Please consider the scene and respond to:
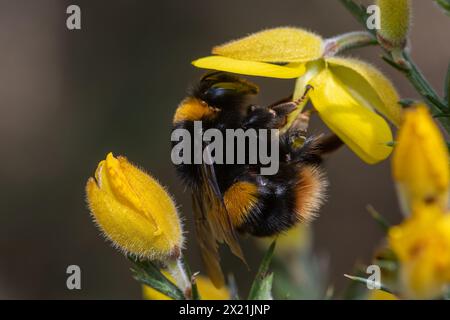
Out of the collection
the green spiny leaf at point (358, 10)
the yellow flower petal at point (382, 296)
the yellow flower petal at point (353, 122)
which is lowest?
the yellow flower petal at point (382, 296)

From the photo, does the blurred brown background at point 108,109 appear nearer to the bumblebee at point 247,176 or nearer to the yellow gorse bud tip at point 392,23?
the bumblebee at point 247,176

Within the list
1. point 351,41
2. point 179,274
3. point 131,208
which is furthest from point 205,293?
point 351,41

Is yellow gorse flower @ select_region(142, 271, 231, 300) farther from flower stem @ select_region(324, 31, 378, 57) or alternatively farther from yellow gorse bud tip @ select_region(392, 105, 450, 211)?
yellow gorse bud tip @ select_region(392, 105, 450, 211)

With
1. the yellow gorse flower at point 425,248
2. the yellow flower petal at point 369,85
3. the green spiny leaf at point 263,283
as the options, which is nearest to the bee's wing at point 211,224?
the green spiny leaf at point 263,283

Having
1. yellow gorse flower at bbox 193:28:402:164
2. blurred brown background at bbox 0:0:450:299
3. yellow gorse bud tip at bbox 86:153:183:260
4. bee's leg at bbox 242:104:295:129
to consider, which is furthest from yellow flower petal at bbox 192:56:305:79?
blurred brown background at bbox 0:0:450:299

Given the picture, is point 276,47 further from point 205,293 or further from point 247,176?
point 205,293
